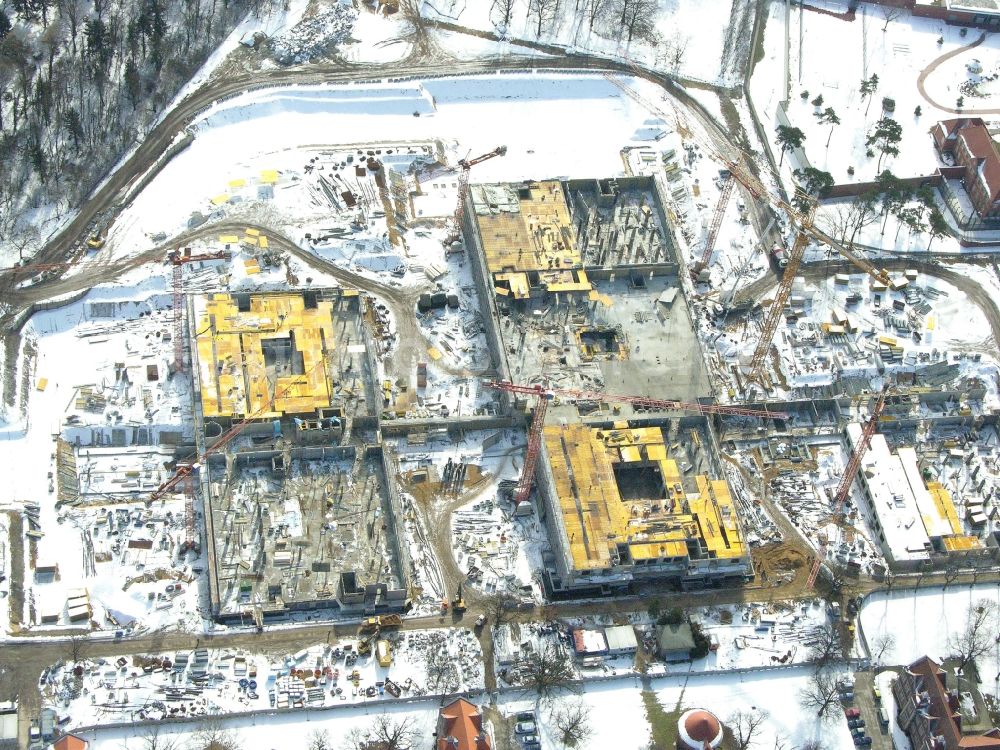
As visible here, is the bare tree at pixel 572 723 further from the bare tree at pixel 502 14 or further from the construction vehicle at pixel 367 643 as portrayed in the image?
the bare tree at pixel 502 14

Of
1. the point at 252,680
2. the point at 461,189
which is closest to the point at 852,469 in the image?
the point at 461,189

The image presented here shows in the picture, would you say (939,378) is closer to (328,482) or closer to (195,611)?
(328,482)

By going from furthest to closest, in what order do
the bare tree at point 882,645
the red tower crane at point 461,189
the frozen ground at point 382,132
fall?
the red tower crane at point 461,189, the frozen ground at point 382,132, the bare tree at point 882,645

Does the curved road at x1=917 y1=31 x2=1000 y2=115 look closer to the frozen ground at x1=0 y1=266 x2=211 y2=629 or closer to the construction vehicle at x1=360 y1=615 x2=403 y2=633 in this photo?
the frozen ground at x1=0 y1=266 x2=211 y2=629

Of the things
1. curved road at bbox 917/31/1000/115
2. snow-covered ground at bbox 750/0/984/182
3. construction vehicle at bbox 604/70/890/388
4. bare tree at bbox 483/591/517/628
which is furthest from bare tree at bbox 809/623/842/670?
curved road at bbox 917/31/1000/115

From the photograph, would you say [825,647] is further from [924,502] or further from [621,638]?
[924,502]

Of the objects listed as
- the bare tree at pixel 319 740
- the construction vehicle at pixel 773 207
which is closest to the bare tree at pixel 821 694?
the construction vehicle at pixel 773 207

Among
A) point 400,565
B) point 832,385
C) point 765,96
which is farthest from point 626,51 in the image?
point 400,565
